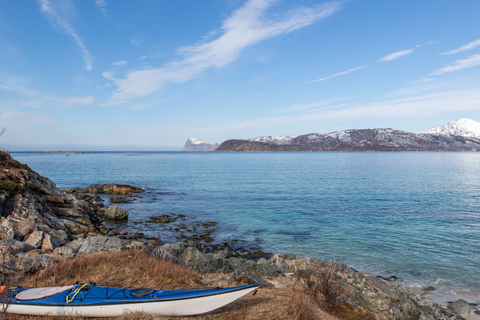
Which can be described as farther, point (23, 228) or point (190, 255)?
point (23, 228)

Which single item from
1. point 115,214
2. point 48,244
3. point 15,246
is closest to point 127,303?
point 15,246

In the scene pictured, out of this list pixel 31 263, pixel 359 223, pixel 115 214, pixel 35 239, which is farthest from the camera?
pixel 115 214

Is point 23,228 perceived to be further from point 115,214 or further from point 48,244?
point 115,214

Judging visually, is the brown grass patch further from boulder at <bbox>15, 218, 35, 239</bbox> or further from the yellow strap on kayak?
boulder at <bbox>15, 218, 35, 239</bbox>

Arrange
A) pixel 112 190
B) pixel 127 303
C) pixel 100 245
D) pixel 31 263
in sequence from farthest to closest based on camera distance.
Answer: pixel 112 190
pixel 100 245
pixel 31 263
pixel 127 303

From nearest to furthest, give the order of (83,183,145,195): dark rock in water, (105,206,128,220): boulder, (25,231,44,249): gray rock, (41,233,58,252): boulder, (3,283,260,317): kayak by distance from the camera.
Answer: (3,283,260,317): kayak, (41,233,58,252): boulder, (25,231,44,249): gray rock, (105,206,128,220): boulder, (83,183,145,195): dark rock in water

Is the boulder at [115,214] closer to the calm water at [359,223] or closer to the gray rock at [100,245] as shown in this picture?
the calm water at [359,223]

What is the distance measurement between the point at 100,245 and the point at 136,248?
224cm

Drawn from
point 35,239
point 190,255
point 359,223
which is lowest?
point 359,223

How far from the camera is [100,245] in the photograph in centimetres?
1362

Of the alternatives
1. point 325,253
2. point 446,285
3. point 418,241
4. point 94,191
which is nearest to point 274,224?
point 325,253

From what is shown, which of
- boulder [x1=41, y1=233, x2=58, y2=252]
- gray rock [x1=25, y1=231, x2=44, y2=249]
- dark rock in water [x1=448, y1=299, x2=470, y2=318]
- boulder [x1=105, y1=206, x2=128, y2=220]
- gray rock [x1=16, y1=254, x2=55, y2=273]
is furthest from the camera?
boulder [x1=105, y1=206, x2=128, y2=220]

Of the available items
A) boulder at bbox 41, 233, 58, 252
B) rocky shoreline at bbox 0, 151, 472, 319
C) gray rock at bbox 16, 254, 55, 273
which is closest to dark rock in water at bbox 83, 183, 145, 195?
rocky shoreline at bbox 0, 151, 472, 319

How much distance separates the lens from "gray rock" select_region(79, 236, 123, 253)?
12904mm
